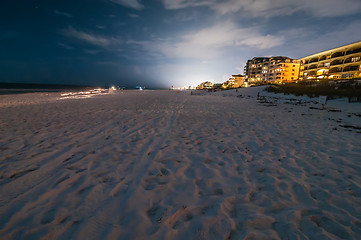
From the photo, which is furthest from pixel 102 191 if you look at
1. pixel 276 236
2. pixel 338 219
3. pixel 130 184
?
pixel 338 219

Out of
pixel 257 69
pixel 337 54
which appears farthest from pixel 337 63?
pixel 257 69

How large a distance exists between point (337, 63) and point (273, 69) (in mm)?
34486

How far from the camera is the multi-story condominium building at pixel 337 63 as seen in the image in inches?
1611

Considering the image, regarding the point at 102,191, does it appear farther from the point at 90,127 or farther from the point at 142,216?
the point at 90,127

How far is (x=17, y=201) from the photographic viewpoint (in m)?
2.56

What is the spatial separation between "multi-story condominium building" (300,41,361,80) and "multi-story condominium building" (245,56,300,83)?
8.35m

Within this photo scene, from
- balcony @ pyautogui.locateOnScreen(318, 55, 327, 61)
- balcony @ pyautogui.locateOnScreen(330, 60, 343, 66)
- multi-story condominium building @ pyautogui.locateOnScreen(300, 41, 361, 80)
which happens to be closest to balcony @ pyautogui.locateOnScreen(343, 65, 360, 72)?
multi-story condominium building @ pyautogui.locateOnScreen(300, 41, 361, 80)

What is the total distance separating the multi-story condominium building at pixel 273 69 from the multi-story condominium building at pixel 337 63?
8354 millimetres

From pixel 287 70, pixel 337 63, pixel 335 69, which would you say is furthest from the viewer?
pixel 287 70

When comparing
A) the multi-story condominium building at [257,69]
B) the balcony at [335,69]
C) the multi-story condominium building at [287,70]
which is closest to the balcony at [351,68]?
the balcony at [335,69]

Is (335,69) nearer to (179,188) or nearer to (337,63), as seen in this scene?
(337,63)

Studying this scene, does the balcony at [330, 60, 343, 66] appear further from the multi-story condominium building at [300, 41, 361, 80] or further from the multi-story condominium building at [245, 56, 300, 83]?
the multi-story condominium building at [245, 56, 300, 83]

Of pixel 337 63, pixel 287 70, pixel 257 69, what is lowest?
pixel 337 63

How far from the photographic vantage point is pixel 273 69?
7925cm
